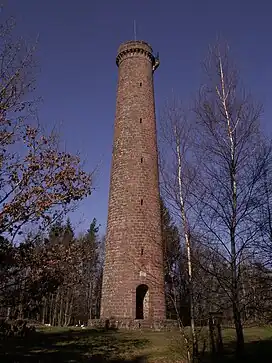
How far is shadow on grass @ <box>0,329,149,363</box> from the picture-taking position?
35.5 ft

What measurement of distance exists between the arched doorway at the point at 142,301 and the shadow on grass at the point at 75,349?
3.91 m

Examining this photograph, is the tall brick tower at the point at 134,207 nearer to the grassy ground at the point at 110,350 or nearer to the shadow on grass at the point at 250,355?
the grassy ground at the point at 110,350

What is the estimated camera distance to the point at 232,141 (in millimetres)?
9922

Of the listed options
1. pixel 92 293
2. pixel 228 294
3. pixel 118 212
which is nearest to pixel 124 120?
pixel 118 212

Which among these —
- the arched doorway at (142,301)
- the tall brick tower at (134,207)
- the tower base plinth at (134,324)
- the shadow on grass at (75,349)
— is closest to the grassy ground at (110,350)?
the shadow on grass at (75,349)

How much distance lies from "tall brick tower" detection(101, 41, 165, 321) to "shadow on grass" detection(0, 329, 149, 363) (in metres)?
3.66

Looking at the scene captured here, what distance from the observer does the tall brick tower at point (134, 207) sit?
64.0 ft

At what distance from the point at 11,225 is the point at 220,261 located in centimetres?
514

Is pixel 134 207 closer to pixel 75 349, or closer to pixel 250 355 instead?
pixel 75 349

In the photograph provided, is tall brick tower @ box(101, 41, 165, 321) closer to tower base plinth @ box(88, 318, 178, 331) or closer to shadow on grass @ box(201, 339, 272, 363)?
tower base plinth @ box(88, 318, 178, 331)

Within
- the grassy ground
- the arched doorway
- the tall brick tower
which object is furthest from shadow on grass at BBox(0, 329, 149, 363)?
the arched doorway

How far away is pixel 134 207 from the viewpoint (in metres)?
20.8

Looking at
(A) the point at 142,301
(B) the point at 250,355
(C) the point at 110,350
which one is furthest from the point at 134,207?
(B) the point at 250,355

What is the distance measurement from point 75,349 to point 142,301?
26.8 ft
